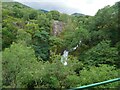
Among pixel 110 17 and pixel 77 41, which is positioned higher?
pixel 110 17

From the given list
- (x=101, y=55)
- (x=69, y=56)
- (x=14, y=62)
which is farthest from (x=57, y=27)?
(x=14, y=62)

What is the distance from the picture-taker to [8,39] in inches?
415

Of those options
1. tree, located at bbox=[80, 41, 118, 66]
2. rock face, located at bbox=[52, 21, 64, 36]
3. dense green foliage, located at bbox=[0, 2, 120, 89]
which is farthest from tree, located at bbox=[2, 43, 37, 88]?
rock face, located at bbox=[52, 21, 64, 36]

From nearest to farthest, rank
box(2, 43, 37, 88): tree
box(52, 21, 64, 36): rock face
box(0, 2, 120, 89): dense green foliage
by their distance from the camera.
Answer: box(0, 2, 120, 89): dense green foliage
box(2, 43, 37, 88): tree
box(52, 21, 64, 36): rock face

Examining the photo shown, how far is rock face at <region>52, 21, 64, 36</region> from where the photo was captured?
12891mm

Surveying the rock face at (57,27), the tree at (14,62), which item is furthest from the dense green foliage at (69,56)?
the rock face at (57,27)

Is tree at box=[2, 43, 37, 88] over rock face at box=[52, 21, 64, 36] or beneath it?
beneath

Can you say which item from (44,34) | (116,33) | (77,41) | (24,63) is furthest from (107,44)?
(44,34)

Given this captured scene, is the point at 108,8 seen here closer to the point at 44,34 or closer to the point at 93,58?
the point at 93,58

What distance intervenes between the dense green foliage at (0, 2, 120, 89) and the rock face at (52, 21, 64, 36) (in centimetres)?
122

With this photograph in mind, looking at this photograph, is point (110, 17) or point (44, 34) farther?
point (44, 34)

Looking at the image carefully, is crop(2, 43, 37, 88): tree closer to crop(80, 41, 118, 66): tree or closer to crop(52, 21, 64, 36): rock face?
crop(80, 41, 118, 66): tree

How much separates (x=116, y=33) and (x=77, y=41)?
142 centimetres

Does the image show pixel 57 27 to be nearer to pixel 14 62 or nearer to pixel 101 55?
pixel 101 55
